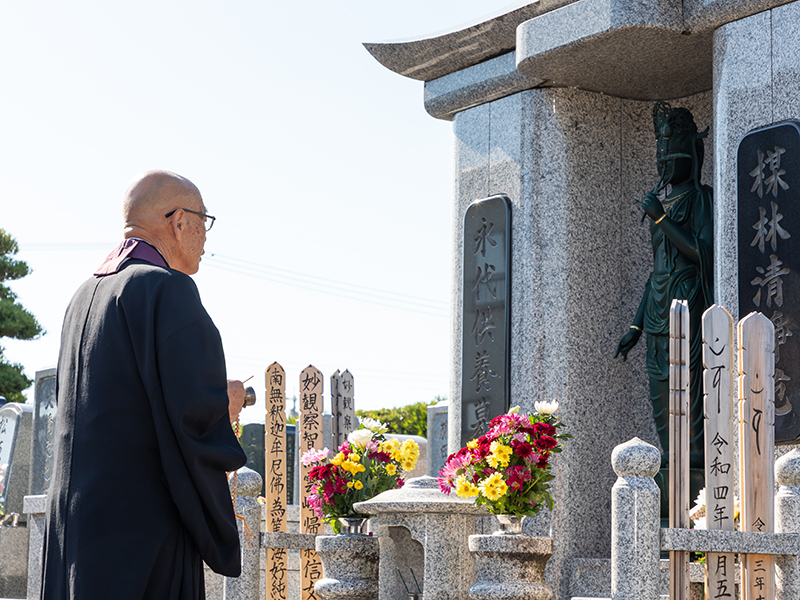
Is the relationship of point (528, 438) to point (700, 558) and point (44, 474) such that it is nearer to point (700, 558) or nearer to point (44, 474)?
point (700, 558)

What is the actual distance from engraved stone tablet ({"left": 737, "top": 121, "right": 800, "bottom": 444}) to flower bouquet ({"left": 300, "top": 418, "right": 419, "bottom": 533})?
7.16 ft

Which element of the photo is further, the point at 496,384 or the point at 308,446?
the point at 308,446

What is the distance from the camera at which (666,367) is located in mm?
6750

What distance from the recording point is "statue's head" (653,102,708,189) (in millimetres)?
6844

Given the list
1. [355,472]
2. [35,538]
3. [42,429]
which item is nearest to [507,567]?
[355,472]

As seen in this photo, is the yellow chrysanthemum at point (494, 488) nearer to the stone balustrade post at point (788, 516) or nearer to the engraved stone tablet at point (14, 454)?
the stone balustrade post at point (788, 516)

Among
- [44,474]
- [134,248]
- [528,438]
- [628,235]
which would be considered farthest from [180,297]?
[44,474]

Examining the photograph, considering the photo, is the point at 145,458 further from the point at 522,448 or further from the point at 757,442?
the point at 522,448

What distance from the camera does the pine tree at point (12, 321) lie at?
1812 cm

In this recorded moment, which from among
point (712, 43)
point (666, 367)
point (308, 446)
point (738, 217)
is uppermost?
point (712, 43)

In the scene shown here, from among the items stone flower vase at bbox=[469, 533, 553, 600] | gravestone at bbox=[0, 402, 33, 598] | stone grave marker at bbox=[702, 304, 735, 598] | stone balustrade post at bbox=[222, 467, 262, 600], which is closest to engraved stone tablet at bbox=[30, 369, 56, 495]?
gravestone at bbox=[0, 402, 33, 598]

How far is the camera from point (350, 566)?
605 centimetres

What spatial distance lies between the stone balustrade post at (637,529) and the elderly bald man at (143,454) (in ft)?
7.07

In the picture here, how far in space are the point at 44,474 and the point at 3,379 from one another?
8314mm
